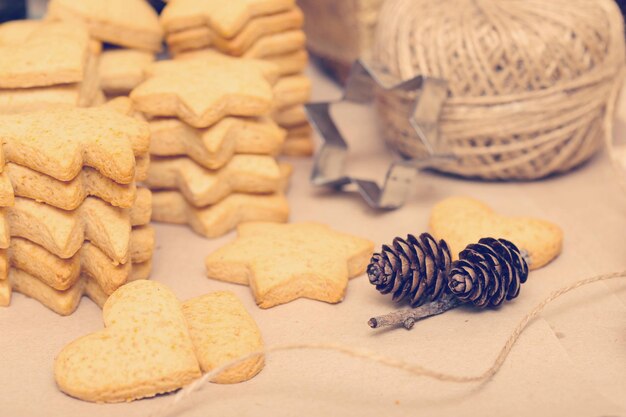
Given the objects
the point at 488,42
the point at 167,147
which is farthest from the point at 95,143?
the point at 488,42

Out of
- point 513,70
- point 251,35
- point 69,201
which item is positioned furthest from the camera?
point 251,35

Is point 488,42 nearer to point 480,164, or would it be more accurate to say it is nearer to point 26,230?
point 480,164

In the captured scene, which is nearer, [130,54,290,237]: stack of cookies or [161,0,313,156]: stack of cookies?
[130,54,290,237]: stack of cookies

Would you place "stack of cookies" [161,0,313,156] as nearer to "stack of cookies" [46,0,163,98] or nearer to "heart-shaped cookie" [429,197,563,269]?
"stack of cookies" [46,0,163,98]

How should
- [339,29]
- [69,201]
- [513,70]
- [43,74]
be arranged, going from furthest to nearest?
[339,29] < [513,70] < [43,74] < [69,201]

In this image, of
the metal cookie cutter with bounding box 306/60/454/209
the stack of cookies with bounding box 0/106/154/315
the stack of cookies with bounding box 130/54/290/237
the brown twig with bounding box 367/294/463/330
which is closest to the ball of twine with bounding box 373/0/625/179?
the metal cookie cutter with bounding box 306/60/454/209

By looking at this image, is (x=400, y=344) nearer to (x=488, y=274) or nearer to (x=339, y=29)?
(x=488, y=274)

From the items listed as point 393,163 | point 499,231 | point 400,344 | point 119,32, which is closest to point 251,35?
point 119,32
